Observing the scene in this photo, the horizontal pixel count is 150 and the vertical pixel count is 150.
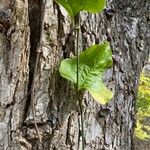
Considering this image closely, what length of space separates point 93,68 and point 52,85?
0.14m

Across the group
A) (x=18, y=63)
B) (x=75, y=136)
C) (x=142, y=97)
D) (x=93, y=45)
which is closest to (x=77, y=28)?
(x=93, y=45)

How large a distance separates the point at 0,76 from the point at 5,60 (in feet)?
0.17

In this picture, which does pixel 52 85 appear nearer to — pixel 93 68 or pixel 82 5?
pixel 93 68

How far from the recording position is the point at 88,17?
3.99ft

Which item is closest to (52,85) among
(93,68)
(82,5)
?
(93,68)

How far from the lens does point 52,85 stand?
3.69 feet

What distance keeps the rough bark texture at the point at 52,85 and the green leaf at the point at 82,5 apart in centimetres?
8

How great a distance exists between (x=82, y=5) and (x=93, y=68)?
0.64 feet

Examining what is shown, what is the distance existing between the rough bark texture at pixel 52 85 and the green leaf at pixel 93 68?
0.13 feet

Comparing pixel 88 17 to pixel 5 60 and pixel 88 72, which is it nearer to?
pixel 88 72

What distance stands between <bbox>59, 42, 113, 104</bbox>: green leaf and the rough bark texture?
40mm

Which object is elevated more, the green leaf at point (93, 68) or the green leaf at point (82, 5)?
the green leaf at point (82, 5)

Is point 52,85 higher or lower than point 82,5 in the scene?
lower

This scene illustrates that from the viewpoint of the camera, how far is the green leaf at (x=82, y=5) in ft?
3.51
